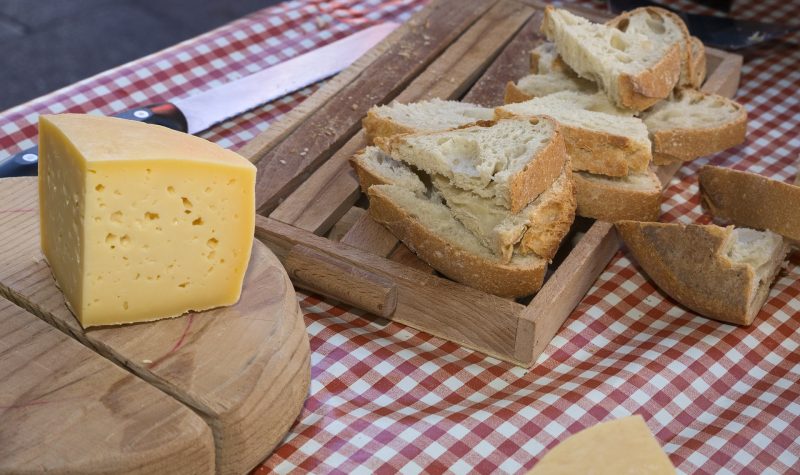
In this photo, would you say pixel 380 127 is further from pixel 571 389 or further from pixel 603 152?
pixel 571 389

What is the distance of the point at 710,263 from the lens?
7.32ft

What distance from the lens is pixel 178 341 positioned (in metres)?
1.88

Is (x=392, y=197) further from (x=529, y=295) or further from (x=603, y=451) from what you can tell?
(x=603, y=451)

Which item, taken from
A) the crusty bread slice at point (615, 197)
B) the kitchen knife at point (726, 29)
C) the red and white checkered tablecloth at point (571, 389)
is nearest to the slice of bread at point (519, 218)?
the crusty bread slice at point (615, 197)

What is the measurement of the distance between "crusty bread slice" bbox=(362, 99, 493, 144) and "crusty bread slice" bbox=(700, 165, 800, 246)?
62 cm

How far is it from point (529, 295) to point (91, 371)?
1040mm

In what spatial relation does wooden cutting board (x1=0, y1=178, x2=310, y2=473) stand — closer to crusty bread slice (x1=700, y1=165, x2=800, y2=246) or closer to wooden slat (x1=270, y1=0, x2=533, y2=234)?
wooden slat (x1=270, y1=0, x2=533, y2=234)

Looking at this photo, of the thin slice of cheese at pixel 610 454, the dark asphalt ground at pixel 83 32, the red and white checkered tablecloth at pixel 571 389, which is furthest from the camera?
the dark asphalt ground at pixel 83 32

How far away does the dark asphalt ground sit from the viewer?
4684mm

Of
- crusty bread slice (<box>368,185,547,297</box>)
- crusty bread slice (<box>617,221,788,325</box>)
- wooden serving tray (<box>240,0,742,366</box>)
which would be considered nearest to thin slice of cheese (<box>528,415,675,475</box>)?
wooden serving tray (<box>240,0,742,366</box>)

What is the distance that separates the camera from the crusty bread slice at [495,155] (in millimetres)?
2152

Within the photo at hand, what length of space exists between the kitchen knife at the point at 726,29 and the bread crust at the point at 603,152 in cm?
118

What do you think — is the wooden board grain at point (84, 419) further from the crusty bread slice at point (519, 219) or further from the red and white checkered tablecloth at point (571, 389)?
the crusty bread slice at point (519, 219)

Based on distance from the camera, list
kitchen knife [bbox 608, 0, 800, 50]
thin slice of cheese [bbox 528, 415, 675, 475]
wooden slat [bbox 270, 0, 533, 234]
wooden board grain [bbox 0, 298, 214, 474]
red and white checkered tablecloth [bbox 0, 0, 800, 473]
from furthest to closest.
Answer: kitchen knife [bbox 608, 0, 800, 50] → wooden slat [bbox 270, 0, 533, 234] → red and white checkered tablecloth [bbox 0, 0, 800, 473] → thin slice of cheese [bbox 528, 415, 675, 475] → wooden board grain [bbox 0, 298, 214, 474]
